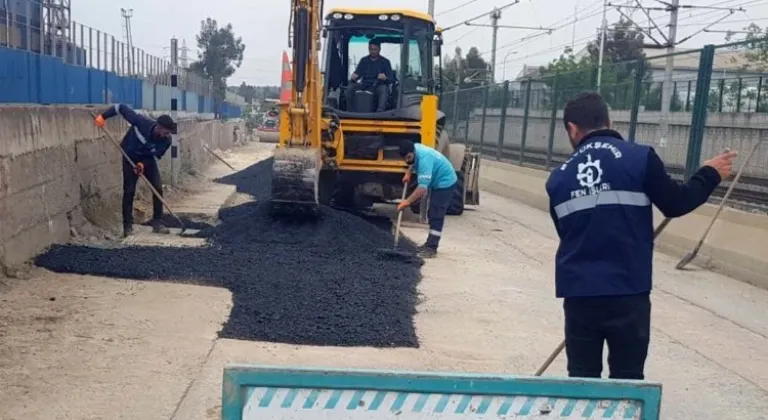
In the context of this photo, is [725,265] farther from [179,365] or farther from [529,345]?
[179,365]

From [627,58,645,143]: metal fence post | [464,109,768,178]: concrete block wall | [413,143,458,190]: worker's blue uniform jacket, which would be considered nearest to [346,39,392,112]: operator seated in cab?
[413,143,458,190]: worker's blue uniform jacket

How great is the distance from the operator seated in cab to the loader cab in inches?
0.6

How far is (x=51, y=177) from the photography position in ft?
29.9

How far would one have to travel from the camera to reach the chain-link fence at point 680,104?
468 inches

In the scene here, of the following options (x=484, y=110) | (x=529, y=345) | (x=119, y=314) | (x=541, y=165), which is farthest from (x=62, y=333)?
(x=484, y=110)

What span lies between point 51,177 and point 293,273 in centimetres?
287

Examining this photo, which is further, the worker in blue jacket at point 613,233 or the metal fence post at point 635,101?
the metal fence post at point 635,101

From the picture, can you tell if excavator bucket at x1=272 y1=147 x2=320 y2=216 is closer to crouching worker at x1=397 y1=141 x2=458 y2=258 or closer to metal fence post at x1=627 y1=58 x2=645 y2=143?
crouching worker at x1=397 y1=141 x2=458 y2=258

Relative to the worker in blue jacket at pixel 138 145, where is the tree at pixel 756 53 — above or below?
above

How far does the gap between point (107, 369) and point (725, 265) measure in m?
7.64

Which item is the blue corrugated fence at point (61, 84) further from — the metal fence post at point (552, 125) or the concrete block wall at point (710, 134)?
the metal fence post at point (552, 125)

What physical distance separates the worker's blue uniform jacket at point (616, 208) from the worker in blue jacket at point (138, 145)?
758 cm

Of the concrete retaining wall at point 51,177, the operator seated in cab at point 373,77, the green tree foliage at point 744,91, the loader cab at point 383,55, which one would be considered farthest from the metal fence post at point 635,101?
the concrete retaining wall at point 51,177

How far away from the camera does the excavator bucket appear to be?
10750 millimetres
